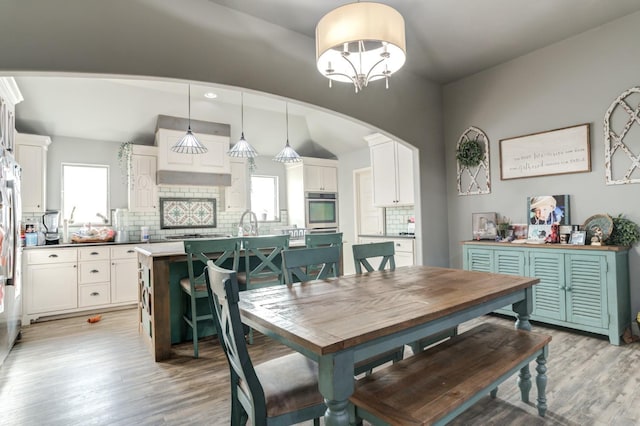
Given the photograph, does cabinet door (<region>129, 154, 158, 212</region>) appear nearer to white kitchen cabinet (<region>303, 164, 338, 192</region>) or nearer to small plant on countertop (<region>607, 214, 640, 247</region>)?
white kitchen cabinet (<region>303, 164, 338, 192</region>)

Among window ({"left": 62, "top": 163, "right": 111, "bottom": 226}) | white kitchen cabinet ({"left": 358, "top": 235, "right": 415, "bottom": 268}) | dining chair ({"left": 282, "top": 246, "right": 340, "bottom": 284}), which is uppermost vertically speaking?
window ({"left": 62, "top": 163, "right": 111, "bottom": 226})

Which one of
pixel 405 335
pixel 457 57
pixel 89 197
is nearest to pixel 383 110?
pixel 457 57

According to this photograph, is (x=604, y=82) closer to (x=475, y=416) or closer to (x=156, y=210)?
(x=475, y=416)

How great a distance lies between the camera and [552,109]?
360 cm

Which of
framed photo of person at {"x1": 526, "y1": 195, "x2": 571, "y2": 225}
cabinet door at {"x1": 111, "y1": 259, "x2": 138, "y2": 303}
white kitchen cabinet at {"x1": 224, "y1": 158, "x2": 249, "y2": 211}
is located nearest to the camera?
framed photo of person at {"x1": 526, "y1": 195, "x2": 571, "y2": 225}

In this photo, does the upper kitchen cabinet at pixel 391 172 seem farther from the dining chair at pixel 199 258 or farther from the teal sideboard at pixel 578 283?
the dining chair at pixel 199 258

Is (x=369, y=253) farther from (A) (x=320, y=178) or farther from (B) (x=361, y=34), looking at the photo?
(A) (x=320, y=178)

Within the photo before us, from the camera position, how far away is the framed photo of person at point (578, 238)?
324 centimetres

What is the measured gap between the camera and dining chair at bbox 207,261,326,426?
49.8 inches

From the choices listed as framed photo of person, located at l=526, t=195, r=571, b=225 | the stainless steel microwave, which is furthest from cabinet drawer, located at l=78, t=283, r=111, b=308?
framed photo of person, located at l=526, t=195, r=571, b=225

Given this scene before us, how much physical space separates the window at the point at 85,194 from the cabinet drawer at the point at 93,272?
870 millimetres

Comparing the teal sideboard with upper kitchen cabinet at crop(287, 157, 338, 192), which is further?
upper kitchen cabinet at crop(287, 157, 338, 192)

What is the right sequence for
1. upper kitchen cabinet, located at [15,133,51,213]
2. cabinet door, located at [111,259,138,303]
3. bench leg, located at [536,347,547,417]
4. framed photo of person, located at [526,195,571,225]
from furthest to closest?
cabinet door, located at [111,259,138,303] < upper kitchen cabinet, located at [15,133,51,213] < framed photo of person, located at [526,195,571,225] < bench leg, located at [536,347,547,417]

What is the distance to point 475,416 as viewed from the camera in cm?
198
